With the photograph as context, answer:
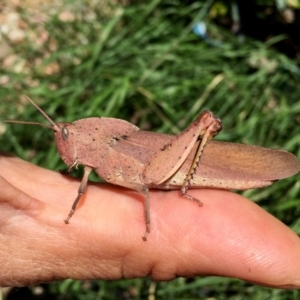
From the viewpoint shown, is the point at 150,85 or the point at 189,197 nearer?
the point at 189,197

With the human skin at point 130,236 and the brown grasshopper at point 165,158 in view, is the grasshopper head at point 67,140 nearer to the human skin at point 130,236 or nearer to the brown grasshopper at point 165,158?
the brown grasshopper at point 165,158

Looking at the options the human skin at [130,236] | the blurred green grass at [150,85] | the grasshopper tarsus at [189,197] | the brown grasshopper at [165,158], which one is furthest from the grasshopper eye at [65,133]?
the blurred green grass at [150,85]

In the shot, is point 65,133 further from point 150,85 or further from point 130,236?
point 150,85

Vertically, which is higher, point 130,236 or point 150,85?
point 150,85

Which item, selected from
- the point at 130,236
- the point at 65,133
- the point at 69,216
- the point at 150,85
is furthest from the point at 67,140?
the point at 150,85

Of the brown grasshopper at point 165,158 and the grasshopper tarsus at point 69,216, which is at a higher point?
the brown grasshopper at point 165,158

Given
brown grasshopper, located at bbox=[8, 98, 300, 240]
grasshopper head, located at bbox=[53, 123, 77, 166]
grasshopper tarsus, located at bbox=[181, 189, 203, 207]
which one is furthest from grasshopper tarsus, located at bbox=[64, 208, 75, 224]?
grasshopper tarsus, located at bbox=[181, 189, 203, 207]
